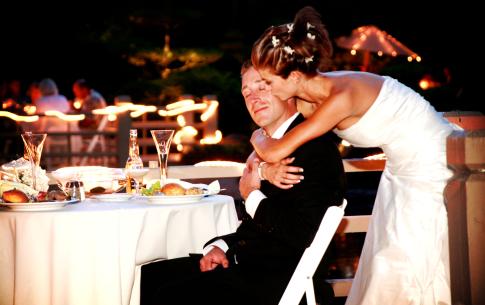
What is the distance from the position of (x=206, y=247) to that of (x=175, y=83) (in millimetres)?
13119

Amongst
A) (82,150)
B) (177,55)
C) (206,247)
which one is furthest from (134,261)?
(177,55)

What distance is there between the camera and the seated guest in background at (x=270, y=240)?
3051mm

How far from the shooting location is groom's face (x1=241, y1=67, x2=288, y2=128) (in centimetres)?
344

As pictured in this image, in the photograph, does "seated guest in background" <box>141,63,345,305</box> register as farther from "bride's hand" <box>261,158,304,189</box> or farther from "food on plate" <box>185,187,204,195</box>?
"food on plate" <box>185,187,204,195</box>

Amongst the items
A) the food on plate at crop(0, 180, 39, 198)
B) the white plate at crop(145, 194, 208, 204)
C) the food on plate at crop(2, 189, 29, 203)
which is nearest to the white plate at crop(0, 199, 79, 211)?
the food on plate at crop(2, 189, 29, 203)

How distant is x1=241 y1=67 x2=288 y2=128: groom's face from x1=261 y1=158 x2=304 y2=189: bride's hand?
32cm

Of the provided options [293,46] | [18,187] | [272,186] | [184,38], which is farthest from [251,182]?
[184,38]

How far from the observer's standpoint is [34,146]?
12.5 ft

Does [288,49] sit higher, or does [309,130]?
[288,49]

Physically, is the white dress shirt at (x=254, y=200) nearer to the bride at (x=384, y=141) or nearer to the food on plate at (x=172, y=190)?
the bride at (x=384, y=141)

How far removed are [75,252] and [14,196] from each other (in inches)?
15.1

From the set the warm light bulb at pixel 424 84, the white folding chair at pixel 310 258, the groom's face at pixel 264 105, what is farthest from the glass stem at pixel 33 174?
the warm light bulb at pixel 424 84

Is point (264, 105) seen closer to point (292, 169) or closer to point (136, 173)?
point (292, 169)

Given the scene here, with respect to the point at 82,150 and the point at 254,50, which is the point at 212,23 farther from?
the point at 254,50
